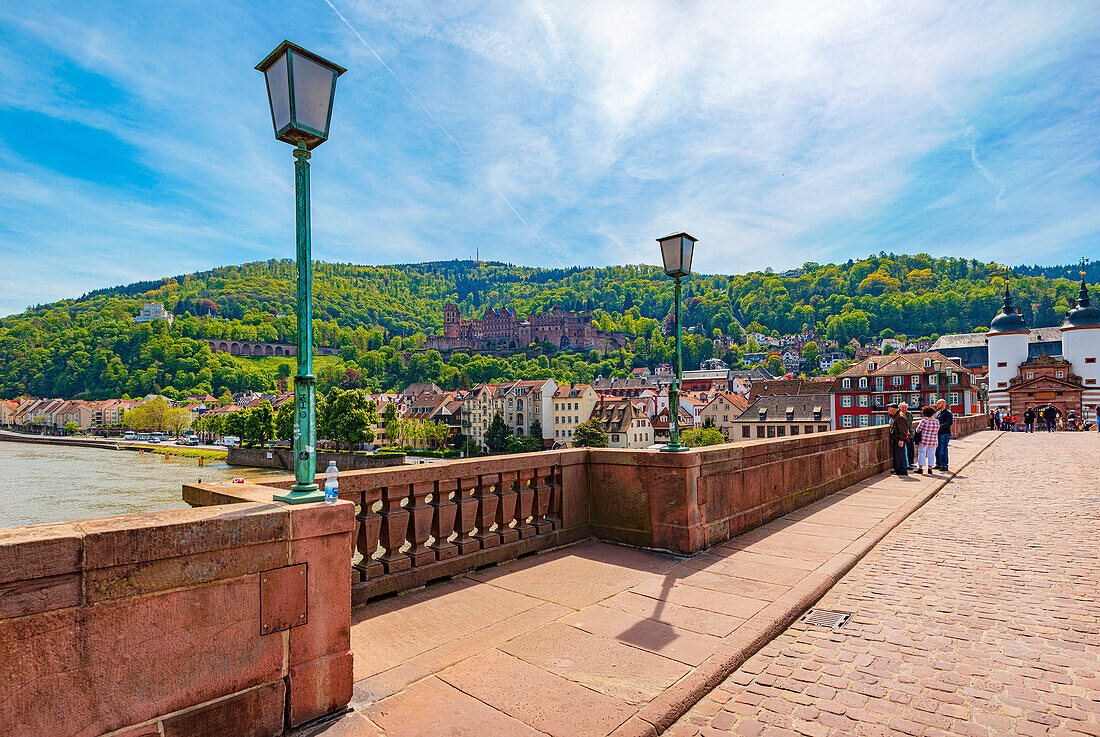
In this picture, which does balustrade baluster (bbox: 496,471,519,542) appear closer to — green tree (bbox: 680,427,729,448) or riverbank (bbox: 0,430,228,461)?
green tree (bbox: 680,427,729,448)

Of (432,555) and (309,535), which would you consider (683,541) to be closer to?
(432,555)

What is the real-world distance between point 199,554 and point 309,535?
513 millimetres

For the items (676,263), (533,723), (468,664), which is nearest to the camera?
(533,723)

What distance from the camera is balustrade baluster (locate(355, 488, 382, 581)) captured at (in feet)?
15.1

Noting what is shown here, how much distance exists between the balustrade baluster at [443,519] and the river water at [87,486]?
893 inches

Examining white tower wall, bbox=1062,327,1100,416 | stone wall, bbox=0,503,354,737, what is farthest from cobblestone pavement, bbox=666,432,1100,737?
white tower wall, bbox=1062,327,1100,416

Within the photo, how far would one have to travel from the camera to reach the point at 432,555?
5.11 metres

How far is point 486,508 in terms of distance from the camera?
5586 mm

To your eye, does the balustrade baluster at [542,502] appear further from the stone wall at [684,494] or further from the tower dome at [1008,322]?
the tower dome at [1008,322]

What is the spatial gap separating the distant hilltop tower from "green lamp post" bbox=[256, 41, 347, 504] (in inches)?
2772

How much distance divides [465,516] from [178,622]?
287 centimetres

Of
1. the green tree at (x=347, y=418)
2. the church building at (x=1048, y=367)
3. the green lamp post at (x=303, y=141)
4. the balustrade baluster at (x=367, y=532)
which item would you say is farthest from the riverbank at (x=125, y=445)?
the church building at (x=1048, y=367)

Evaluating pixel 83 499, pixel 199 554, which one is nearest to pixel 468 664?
pixel 199 554

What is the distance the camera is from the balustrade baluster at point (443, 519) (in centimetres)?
515
